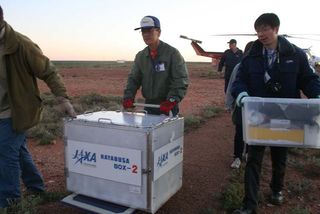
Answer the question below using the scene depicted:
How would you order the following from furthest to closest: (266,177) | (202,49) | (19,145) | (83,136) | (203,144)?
(202,49)
(203,144)
(266,177)
(19,145)
(83,136)

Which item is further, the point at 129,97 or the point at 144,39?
the point at 129,97

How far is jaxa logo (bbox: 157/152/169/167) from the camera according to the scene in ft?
12.0

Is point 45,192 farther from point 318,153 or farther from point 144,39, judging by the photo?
point 318,153

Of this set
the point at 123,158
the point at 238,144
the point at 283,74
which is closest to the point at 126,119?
the point at 123,158

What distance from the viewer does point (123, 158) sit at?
3572 millimetres

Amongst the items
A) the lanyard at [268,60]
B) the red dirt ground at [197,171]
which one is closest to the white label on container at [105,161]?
the red dirt ground at [197,171]

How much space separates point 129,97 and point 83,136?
123cm

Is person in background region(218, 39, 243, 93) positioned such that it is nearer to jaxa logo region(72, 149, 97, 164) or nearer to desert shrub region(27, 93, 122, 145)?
desert shrub region(27, 93, 122, 145)

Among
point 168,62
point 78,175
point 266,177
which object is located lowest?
point 266,177

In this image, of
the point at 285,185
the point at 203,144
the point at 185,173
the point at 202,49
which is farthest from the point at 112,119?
the point at 202,49

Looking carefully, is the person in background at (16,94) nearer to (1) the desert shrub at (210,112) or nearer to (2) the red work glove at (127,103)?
(2) the red work glove at (127,103)

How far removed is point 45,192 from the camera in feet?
15.2

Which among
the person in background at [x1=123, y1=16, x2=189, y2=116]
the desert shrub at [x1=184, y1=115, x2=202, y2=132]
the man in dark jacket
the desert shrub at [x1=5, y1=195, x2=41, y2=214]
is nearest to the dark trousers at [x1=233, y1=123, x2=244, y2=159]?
the person in background at [x1=123, y1=16, x2=189, y2=116]

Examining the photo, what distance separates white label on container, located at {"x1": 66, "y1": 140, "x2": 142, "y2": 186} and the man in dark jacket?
1184 millimetres
